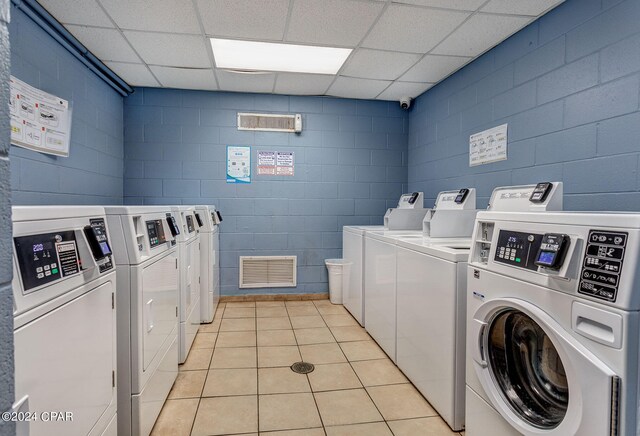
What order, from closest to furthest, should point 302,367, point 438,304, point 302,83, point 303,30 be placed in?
point 438,304
point 302,367
point 303,30
point 302,83

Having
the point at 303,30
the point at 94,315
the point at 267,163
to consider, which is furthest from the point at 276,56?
the point at 94,315

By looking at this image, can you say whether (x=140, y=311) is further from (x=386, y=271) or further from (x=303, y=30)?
(x=303, y=30)

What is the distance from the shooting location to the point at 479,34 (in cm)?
256

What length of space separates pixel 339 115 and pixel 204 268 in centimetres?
248

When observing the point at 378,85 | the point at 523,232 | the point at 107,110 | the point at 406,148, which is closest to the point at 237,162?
the point at 107,110

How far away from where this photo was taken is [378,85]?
370 centimetres

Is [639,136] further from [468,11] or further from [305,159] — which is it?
[305,159]

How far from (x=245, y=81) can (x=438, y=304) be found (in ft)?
10.0

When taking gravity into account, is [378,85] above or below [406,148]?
above

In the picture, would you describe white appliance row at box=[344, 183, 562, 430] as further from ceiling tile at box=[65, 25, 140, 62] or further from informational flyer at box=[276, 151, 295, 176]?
ceiling tile at box=[65, 25, 140, 62]

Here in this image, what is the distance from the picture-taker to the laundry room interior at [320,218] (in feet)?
3.21

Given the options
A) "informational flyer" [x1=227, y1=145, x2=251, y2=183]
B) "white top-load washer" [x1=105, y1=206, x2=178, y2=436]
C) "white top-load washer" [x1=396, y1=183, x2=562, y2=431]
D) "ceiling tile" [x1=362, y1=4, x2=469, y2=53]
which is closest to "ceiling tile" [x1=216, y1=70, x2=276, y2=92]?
"informational flyer" [x1=227, y1=145, x2=251, y2=183]

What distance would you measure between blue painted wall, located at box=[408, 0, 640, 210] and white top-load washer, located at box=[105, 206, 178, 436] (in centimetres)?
251

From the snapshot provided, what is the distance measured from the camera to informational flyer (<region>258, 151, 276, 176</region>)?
13.1 feet
